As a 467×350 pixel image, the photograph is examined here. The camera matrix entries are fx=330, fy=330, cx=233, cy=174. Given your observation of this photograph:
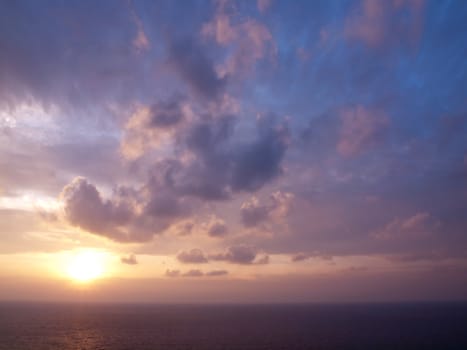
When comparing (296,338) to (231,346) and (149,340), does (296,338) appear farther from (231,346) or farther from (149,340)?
(149,340)

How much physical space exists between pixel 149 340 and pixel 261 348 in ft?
120

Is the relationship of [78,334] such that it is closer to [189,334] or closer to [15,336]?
[15,336]

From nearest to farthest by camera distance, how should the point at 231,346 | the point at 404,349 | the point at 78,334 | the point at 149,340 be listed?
the point at 404,349 < the point at 231,346 < the point at 149,340 < the point at 78,334

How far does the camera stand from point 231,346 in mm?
90750

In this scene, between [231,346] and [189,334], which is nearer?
[231,346]

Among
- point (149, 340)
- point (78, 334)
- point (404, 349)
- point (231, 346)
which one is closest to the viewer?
point (404, 349)

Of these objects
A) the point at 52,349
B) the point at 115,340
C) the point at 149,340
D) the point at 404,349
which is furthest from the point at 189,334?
the point at 404,349

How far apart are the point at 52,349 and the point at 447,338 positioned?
115 metres

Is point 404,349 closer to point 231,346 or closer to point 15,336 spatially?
point 231,346

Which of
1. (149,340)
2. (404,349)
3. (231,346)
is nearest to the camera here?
(404,349)

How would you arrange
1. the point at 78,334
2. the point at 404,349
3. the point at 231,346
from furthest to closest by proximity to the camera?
the point at 78,334 < the point at 231,346 < the point at 404,349

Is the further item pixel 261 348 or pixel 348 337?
pixel 348 337

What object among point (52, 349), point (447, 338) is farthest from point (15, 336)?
point (447, 338)

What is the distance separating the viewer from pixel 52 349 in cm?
8619
